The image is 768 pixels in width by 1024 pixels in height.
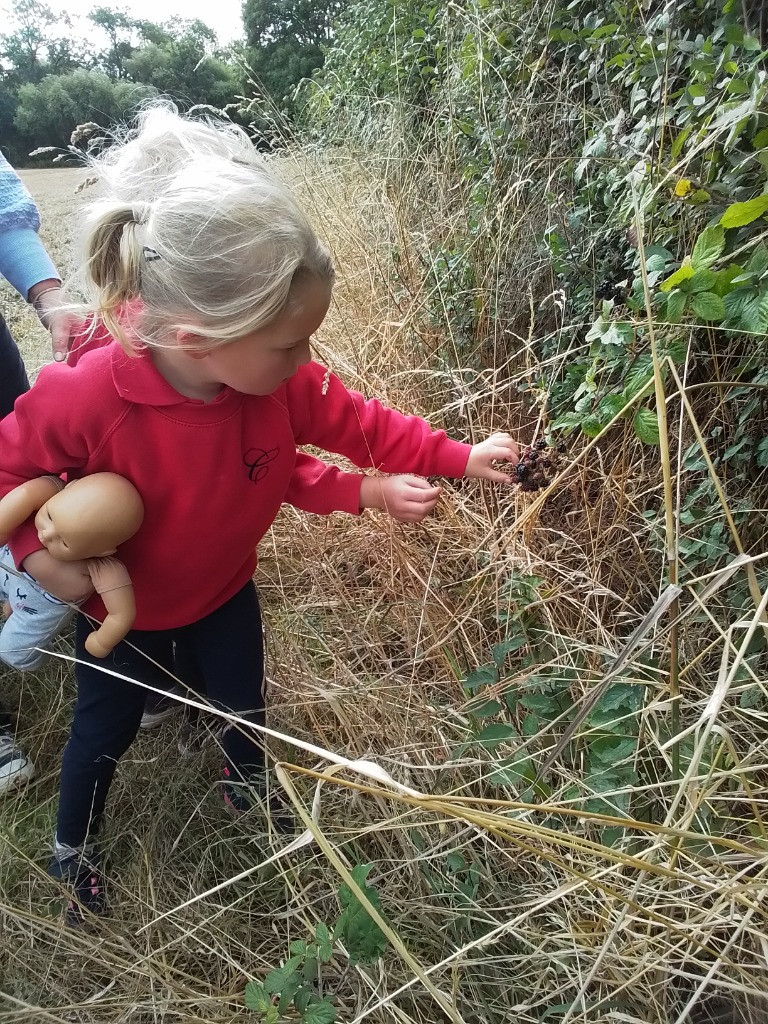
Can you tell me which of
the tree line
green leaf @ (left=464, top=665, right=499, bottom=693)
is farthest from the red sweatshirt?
the tree line

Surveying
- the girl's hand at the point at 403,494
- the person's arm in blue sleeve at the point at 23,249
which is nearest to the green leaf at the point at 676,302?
the girl's hand at the point at 403,494

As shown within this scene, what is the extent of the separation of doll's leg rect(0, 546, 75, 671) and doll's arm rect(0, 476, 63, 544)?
0.41 metres

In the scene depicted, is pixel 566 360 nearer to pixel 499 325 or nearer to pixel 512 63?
pixel 499 325

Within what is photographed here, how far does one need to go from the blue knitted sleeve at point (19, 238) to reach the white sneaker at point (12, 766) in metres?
0.99

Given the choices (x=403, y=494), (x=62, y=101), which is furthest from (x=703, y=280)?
Result: (x=62, y=101)

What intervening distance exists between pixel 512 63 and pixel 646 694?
1.70m

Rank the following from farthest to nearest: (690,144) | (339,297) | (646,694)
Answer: (339,297) → (690,144) → (646,694)

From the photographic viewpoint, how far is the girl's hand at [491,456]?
Result: 3.84 feet

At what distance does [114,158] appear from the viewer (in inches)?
38.9

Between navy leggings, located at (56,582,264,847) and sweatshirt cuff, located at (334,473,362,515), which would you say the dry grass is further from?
sweatshirt cuff, located at (334,473,362,515)

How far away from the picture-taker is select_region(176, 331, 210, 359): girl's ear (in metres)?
0.87

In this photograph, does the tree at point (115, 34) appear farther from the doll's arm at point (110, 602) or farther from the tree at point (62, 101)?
the doll's arm at point (110, 602)

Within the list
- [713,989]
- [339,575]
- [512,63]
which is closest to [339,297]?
[512,63]

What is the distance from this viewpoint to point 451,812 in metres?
0.59
